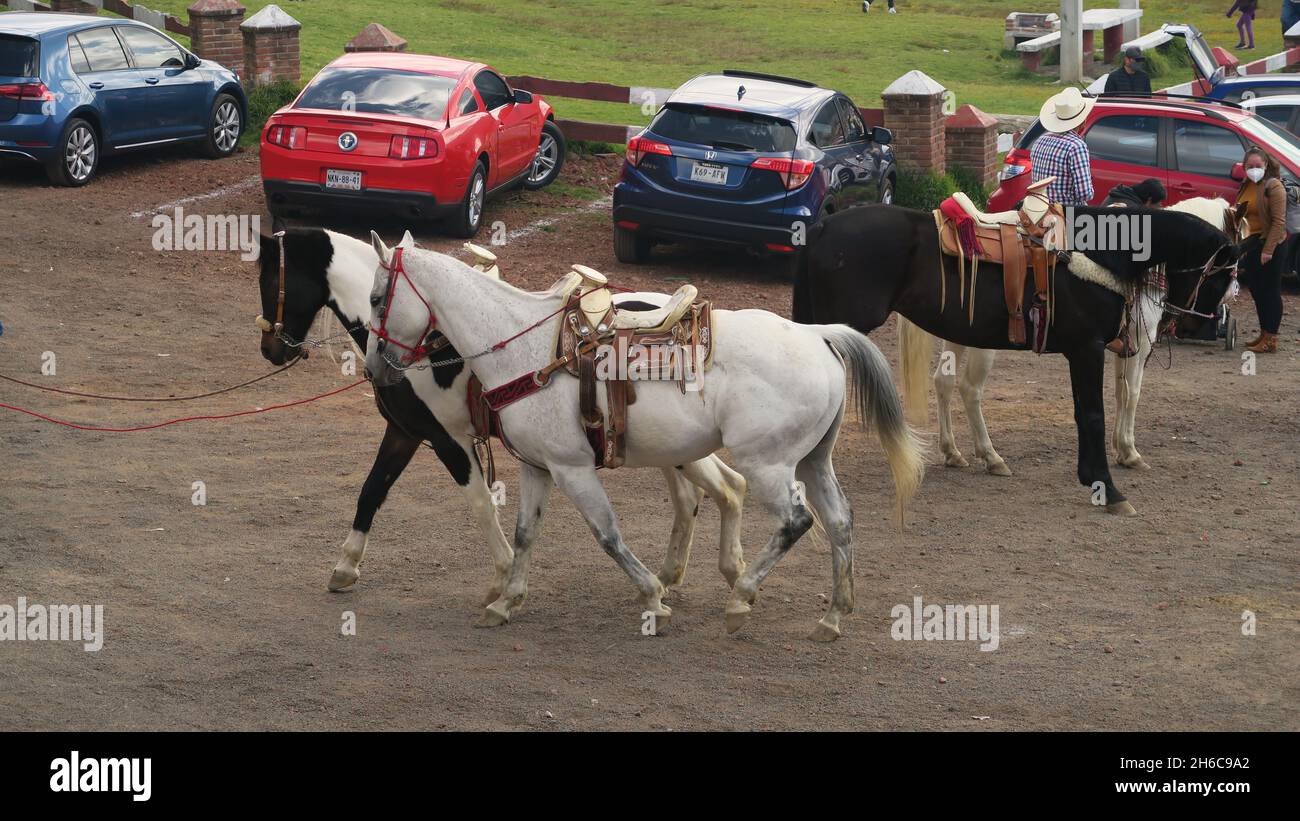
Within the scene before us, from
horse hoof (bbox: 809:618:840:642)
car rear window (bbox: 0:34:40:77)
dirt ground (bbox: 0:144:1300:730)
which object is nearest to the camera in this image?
dirt ground (bbox: 0:144:1300:730)

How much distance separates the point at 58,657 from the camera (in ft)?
25.0

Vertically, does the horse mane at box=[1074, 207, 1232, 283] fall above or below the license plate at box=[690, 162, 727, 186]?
above

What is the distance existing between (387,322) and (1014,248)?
4.35 meters

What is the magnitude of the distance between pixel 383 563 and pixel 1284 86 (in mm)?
14662

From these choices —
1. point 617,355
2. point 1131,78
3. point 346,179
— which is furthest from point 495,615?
point 1131,78

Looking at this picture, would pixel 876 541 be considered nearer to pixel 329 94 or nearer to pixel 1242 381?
pixel 1242 381

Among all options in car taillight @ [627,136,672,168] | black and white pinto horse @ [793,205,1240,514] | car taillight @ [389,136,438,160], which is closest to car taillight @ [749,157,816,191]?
car taillight @ [627,136,672,168]

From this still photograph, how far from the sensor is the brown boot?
14.1m

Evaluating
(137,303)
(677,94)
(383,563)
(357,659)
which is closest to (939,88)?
(677,94)

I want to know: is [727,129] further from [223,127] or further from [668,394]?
[668,394]

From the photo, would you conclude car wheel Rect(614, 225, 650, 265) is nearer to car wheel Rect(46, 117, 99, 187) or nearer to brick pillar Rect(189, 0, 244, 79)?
car wheel Rect(46, 117, 99, 187)

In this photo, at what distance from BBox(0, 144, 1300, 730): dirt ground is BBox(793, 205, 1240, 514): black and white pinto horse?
817 mm

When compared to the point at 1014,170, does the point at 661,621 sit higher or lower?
lower

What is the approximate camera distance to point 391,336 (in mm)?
7926
